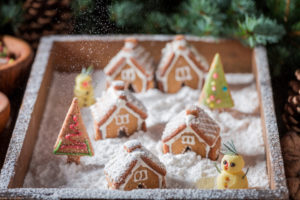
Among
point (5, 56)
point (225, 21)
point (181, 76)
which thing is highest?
point (225, 21)

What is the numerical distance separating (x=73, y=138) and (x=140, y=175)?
0.24 meters

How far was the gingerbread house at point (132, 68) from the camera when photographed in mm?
1904

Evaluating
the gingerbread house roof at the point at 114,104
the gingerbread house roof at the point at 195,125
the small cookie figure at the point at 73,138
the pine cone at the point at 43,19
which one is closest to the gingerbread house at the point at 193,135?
the gingerbread house roof at the point at 195,125

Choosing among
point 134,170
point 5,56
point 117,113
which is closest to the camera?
point 134,170

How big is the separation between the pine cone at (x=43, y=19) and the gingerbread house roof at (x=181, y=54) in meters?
0.39

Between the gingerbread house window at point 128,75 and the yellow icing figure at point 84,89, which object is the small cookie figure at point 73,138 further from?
the gingerbread house window at point 128,75

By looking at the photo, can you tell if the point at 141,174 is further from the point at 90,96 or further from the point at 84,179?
the point at 90,96

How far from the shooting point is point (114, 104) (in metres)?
1.69

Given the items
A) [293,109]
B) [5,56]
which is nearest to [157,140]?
[293,109]

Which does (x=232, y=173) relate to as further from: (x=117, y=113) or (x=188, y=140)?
(x=117, y=113)

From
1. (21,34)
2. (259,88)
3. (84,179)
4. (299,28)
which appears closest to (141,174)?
(84,179)

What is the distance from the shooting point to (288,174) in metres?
1.63

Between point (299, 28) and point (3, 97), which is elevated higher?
point (299, 28)

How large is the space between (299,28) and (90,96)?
75 cm
